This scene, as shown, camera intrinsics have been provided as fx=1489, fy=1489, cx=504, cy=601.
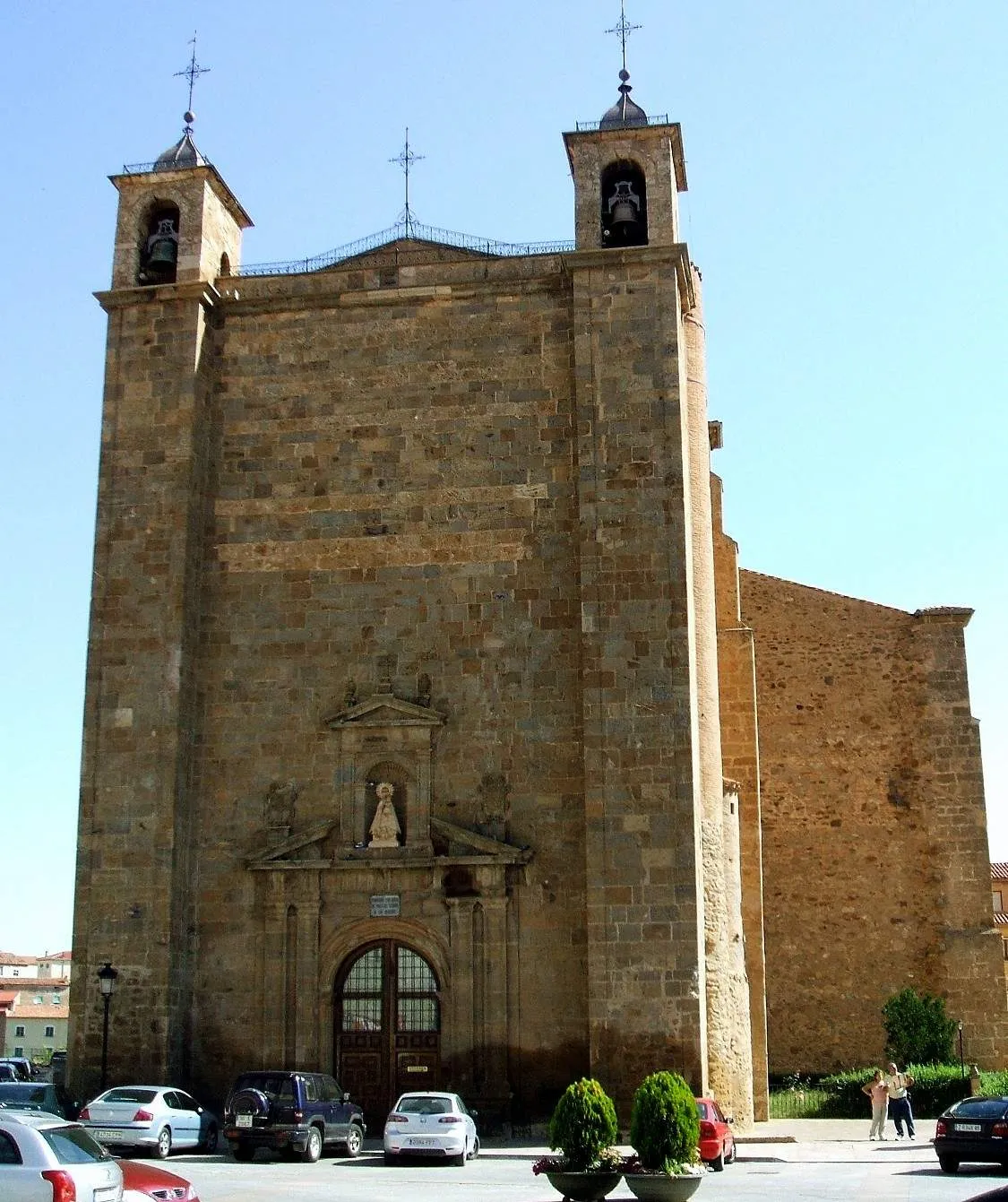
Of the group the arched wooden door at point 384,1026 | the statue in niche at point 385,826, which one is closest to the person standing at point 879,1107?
the arched wooden door at point 384,1026

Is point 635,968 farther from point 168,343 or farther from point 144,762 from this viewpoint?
point 168,343

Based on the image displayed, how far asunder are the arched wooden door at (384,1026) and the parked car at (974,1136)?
27.0ft

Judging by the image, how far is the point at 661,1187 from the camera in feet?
47.2

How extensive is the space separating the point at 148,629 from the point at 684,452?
395 inches

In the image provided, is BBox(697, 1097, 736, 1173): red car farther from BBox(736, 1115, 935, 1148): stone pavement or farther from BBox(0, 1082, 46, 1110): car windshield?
BBox(0, 1082, 46, 1110): car windshield

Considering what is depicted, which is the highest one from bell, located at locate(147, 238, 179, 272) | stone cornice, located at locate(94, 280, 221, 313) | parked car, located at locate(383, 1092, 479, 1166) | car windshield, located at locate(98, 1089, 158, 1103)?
bell, located at locate(147, 238, 179, 272)

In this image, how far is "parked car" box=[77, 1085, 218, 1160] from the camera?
20594 mm

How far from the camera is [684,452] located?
26.3 metres

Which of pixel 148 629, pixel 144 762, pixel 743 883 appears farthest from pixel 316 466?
pixel 743 883

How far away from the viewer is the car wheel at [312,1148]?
2036 cm

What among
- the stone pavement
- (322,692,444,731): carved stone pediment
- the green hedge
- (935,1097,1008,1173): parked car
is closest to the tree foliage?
the green hedge

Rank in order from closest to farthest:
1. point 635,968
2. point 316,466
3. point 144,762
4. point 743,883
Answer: point 635,968
point 144,762
point 316,466
point 743,883

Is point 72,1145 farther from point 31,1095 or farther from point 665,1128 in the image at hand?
point 31,1095

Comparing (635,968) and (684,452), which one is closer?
(635,968)
